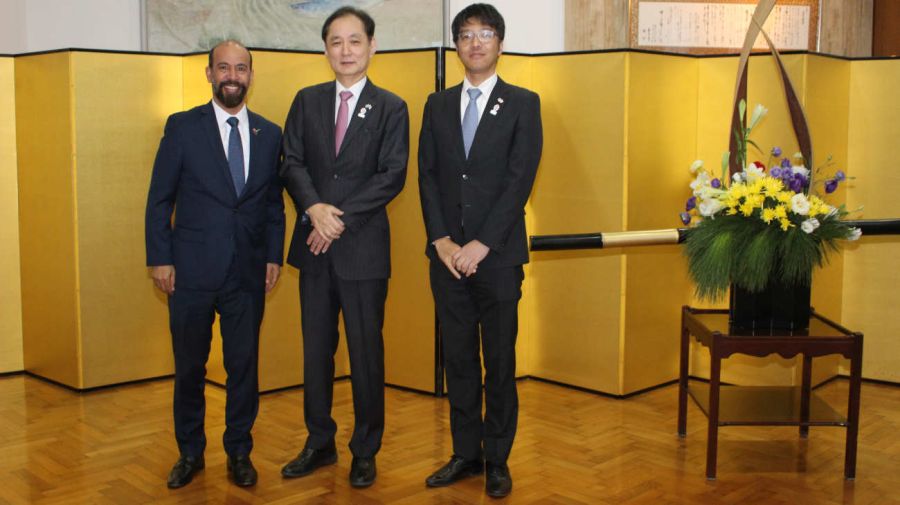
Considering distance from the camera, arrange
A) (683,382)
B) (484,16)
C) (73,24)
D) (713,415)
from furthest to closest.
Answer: (73,24) → (683,382) → (713,415) → (484,16)

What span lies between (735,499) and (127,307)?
9.81 feet

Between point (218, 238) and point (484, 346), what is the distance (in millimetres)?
991

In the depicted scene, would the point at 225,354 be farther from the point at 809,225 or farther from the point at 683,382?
the point at 809,225

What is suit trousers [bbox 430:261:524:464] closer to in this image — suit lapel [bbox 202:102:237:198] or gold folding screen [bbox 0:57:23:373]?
suit lapel [bbox 202:102:237:198]

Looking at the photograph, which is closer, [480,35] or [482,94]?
[480,35]

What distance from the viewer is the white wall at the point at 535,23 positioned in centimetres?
632

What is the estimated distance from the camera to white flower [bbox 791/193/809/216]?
3377 millimetres

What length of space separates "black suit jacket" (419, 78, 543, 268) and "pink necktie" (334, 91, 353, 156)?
340 mm

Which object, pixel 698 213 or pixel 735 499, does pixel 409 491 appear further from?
pixel 698 213

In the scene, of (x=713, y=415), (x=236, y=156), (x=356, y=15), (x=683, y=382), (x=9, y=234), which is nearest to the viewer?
(x=356, y=15)

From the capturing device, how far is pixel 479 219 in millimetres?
3242

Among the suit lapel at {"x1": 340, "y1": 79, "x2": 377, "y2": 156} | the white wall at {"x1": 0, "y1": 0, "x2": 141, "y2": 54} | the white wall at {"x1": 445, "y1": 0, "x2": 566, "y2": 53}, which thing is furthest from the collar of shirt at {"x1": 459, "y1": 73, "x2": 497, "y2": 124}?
the white wall at {"x1": 0, "y1": 0, "x2": 141, "y2": 54}

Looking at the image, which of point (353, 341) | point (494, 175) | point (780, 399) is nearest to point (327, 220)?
point (353, 341)

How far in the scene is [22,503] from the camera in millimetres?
3223
